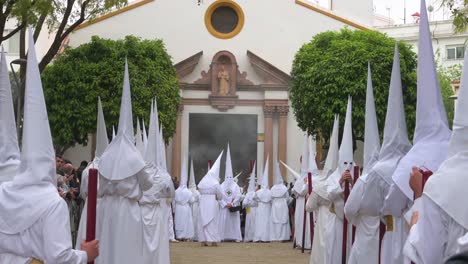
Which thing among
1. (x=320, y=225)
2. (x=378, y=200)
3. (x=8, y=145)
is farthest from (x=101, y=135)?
(x=8, y=145)

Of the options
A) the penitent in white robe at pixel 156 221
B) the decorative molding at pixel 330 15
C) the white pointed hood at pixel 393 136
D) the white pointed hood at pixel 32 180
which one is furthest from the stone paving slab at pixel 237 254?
the decorative molding at pixel 330 15

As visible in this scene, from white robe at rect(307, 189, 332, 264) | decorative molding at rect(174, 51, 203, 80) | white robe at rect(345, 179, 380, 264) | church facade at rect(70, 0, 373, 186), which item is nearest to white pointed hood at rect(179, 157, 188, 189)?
white robe at rect(307, 189, 332, 264)

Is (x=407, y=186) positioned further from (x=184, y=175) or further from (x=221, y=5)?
(x=221, y=5)

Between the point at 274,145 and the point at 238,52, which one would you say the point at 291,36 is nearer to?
the point at 238,52

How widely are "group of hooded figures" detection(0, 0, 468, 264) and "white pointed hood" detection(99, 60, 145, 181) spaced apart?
0.01 m

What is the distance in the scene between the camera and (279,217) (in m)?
25.7

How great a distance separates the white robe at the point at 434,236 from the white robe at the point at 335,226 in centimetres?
656

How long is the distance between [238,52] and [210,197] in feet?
60.2

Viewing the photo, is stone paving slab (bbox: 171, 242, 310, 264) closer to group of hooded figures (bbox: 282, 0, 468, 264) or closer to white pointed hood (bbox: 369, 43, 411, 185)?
group of hooded figures (bbox: 282, 0, 468, 264)

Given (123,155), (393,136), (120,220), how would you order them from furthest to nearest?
(120,220)
(123,155)
(393,136)

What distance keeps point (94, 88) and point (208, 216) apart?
13.3m

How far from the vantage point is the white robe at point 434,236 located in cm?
483

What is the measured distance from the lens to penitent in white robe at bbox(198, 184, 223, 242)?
23.2m

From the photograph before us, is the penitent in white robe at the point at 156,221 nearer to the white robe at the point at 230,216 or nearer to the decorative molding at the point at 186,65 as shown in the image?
the white robe at the point at 230,216
